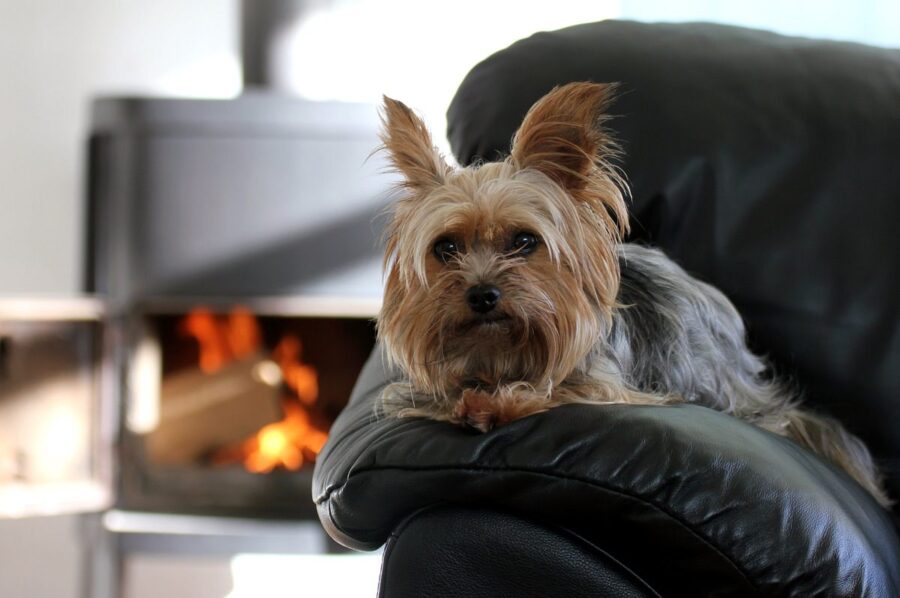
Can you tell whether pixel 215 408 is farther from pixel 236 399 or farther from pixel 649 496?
pixel 649 496

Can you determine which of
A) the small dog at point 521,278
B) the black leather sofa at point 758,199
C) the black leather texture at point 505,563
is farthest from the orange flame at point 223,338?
the black leather texture at point 505,563

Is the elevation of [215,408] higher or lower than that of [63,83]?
lower

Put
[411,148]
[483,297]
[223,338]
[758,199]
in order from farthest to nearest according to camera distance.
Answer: [223,338], [758,199], [411,148], [483,297]

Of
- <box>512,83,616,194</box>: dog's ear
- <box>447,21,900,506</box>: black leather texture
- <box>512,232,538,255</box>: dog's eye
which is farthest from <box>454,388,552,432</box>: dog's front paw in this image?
<box>447,21,900,506</box>: black leather texture

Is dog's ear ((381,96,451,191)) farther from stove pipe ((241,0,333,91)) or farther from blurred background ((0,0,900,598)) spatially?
blurred background ((0,0,900,598))

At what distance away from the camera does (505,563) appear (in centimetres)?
106

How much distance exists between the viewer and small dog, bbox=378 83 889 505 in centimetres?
140

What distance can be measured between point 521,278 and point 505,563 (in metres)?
0.45

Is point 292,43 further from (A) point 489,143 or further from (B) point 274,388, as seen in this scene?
(A) point 489,143

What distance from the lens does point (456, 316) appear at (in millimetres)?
1405

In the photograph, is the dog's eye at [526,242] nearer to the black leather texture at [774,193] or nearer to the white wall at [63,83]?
the black leather texture at [774,193]

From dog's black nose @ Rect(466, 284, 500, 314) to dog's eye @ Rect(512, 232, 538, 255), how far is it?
0.09 metres

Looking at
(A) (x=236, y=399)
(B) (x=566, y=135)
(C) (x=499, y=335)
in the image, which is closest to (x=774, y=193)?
(B) (x=566, y=135)

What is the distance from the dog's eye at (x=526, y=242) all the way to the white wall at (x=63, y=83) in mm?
1887
